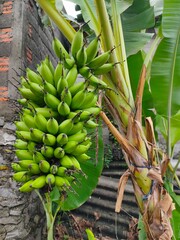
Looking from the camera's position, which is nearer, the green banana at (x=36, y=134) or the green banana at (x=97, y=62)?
the green banana at (x=36, y=134)

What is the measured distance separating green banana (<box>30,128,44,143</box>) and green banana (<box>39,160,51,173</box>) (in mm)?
74

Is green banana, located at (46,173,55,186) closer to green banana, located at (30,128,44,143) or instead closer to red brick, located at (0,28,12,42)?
green banana, located at (30,128,44,143)

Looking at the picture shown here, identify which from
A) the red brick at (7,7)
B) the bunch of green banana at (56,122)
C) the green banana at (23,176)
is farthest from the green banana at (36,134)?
the red brick at (7,7)

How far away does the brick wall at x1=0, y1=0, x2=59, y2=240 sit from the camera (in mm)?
1739

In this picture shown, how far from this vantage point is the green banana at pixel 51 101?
76 centimetres

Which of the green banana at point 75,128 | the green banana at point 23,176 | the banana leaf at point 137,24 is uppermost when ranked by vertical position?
the banana leaf at point 137,24

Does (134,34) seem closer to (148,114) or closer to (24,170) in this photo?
(148,114)

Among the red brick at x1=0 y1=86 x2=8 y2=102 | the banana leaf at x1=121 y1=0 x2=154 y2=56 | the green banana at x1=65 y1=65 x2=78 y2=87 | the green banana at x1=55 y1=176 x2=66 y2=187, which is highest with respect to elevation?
the banana leaf at x1=121 y1=0 x2=154 y2=56

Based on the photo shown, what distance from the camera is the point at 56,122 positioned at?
747 mm

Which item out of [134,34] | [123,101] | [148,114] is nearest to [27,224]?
[148,114]

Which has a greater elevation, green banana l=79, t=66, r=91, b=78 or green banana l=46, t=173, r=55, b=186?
green banana l=79, t=66, r=91, b=78

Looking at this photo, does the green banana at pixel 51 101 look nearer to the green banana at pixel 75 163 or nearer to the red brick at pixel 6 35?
the green banana at pixel 75 163

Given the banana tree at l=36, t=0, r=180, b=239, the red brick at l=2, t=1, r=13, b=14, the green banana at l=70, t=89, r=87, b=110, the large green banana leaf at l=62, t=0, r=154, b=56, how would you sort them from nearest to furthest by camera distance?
1. the green banana at l=70, t=89, r=87, b=110
2. the banana tree at l=36, t=0, r=180, b=239
3. the large green banana leaf at l=62, t=0, r=154, b=56
4. the red brick at l=2, t=1, r=13, b=14

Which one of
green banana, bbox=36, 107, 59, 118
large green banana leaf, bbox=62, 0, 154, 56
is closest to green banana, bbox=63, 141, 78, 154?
green banana, bbox=36, 107, 59, 118
